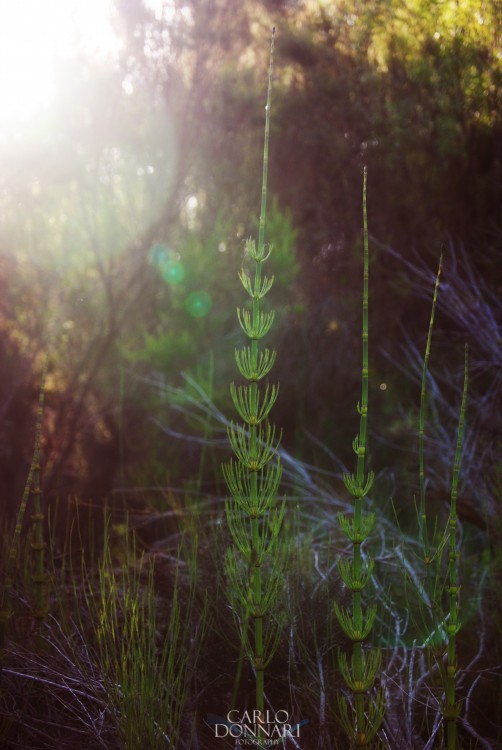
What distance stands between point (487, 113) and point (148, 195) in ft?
7.92

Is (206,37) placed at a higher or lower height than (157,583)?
higher

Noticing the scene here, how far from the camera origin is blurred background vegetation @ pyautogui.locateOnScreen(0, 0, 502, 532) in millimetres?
4551

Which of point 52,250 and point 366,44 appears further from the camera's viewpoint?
point 52,250

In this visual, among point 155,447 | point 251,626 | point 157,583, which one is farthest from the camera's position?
point 155,447

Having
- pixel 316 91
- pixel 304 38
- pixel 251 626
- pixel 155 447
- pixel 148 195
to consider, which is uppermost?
pixel 304 38

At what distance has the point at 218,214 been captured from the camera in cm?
522

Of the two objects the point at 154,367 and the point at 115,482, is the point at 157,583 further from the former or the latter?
the point at 154,367

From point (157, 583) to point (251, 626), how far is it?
522 millimetres

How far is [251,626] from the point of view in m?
2.44

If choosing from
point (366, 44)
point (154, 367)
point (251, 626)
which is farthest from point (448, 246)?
point (251, 626)

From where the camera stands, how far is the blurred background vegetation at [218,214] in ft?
14.9

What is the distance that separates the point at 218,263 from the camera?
5105mm

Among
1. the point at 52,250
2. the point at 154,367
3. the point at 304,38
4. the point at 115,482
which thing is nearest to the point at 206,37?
the point at 304,38

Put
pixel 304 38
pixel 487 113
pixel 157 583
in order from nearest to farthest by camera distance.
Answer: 1. pixel 157 583
2. pixel 487 113
3. pixel 304 38
